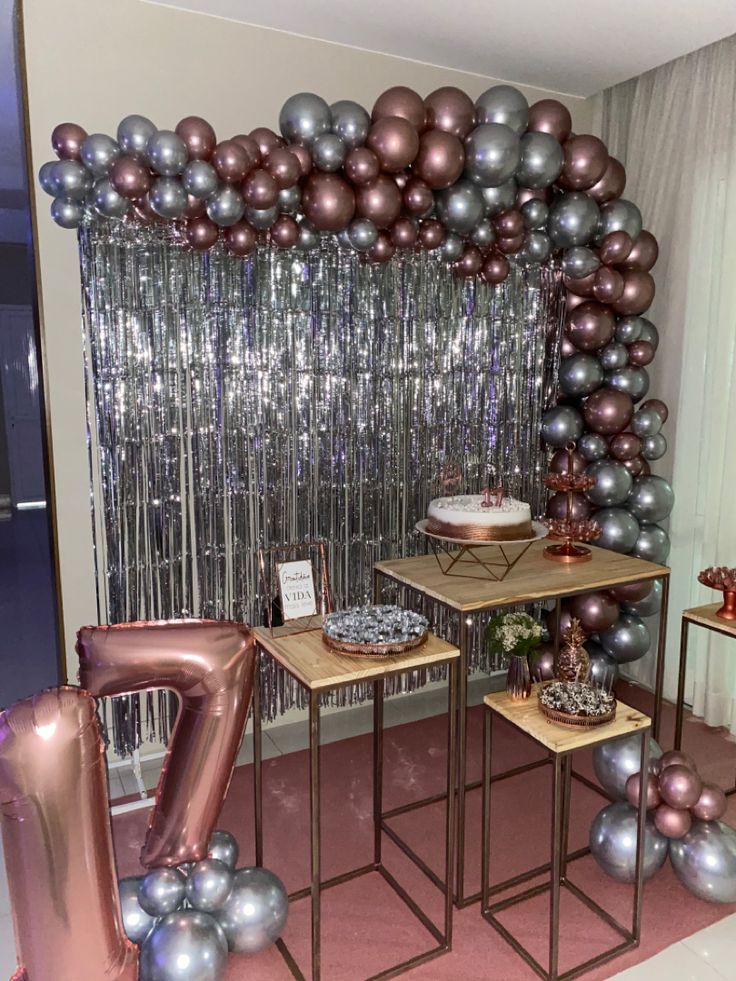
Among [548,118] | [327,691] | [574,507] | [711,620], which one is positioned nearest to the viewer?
[327,691]

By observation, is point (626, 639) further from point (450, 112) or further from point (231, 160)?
point (231, 160)

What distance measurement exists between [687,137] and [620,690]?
224cm

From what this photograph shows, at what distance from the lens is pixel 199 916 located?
5.64 feet

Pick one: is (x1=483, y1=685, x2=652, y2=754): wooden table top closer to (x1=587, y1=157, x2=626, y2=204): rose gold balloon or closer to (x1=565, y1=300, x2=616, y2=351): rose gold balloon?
(x1=565, y1=300, x2=616, y2=351): rose gold balloon

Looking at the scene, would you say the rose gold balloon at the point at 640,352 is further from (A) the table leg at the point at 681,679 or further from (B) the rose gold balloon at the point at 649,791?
(B) the rose gold balloon at the point at 649,791

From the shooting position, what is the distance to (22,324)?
3.07 m

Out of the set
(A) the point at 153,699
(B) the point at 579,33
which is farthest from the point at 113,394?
(B) the point at 579,33

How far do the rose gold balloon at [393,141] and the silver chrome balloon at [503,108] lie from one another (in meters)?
0.30

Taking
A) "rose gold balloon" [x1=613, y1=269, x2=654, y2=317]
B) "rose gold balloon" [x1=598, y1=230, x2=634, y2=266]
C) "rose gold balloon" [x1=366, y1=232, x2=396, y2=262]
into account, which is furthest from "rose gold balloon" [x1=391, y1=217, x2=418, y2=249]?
"rose gold balloon" [x1=613, y1=269, x2=654, y2=317]

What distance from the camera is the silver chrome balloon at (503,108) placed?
2367 millimetres

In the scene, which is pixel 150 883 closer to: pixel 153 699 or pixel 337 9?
pixel 153 699

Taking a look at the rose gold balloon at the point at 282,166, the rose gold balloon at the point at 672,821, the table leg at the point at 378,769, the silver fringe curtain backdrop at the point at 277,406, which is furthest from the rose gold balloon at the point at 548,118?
the rose gold balloon at the point at 672,821

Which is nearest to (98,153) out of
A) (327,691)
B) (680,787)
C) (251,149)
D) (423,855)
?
(251,149)

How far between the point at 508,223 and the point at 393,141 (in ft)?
1.77
